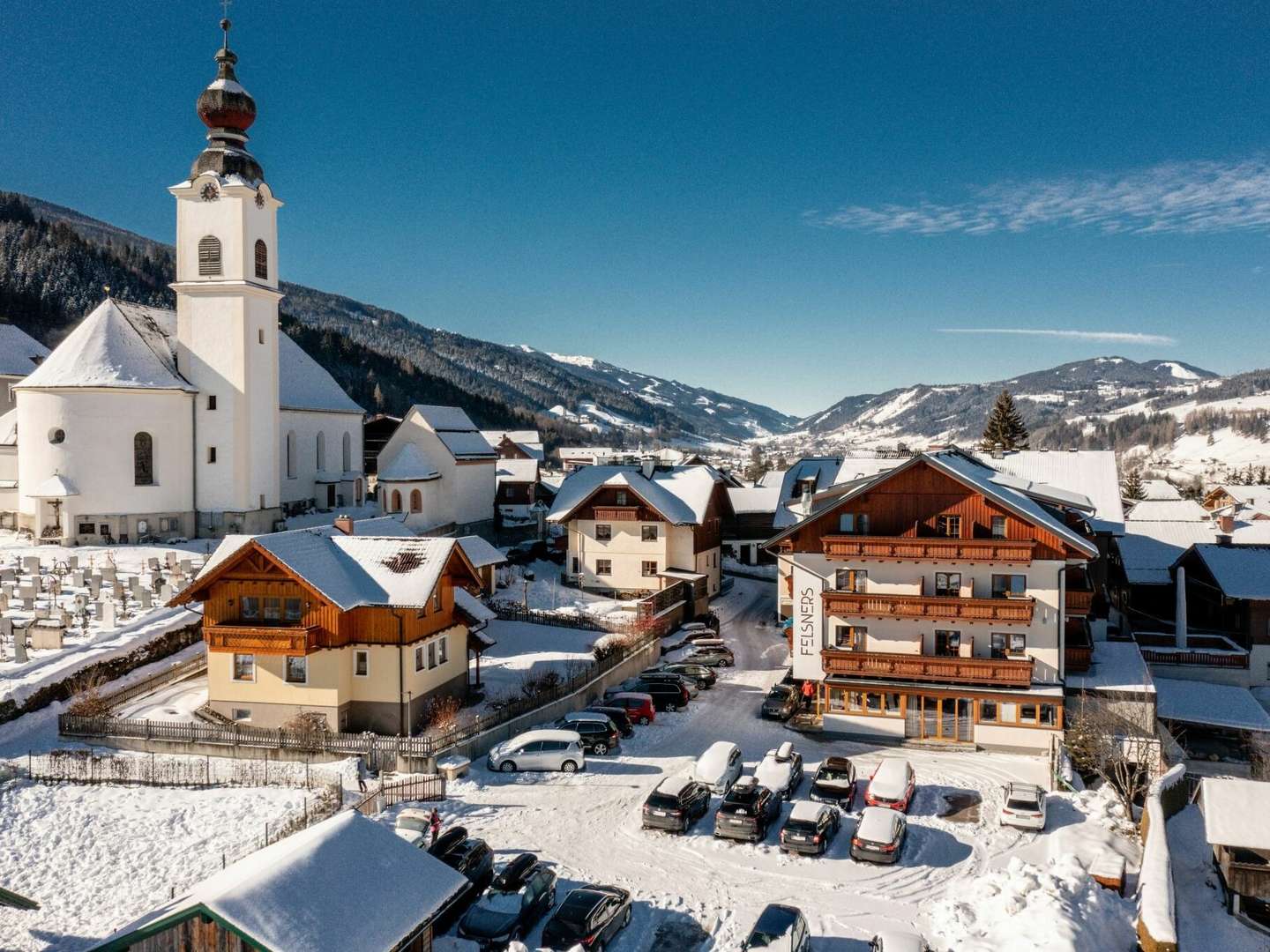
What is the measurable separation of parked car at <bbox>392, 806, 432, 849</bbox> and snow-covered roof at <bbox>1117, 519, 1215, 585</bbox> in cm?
4651

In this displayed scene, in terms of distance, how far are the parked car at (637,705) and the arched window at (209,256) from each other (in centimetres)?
3879

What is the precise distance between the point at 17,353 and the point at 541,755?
68.9 m

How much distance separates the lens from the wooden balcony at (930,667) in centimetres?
3597

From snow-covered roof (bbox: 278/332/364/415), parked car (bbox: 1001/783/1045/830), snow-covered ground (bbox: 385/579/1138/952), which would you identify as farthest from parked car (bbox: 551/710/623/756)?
snow-covered roof (bbox: 278/332/364/415)

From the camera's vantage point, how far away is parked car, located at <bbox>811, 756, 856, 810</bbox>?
2944 centimetres

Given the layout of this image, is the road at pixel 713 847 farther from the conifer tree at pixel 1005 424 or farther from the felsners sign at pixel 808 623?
the conifer tree at pixel 1005 424

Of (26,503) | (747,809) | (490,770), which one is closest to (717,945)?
(747,809)

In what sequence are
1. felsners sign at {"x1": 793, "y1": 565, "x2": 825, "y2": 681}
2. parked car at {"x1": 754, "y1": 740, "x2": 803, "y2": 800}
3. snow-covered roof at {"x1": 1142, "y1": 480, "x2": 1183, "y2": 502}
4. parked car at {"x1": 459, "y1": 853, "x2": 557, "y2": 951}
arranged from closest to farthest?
1. parked car at {"x1": 459, "y1": 853, "x2": 557, "y2": 951}
2. parked car at {"x1": 754, "y1": 740, "x2": 803, "y2": 800}
3. felsners sign at {"x1": 793, "y1": 565, "x2": 825, "y2": 681}
4. snow-covered roof at {"x1": 1142, "y1": 480, "x2": 1183, "y2": 502}

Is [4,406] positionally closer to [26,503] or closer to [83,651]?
[26,503]

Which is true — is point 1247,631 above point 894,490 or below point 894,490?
below

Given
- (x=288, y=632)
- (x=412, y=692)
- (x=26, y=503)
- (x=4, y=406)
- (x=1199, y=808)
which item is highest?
(x=4, y=406)

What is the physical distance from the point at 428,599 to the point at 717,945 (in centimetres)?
1821

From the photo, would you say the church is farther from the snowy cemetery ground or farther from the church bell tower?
the snowy cemetery ground

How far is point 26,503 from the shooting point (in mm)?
55625
